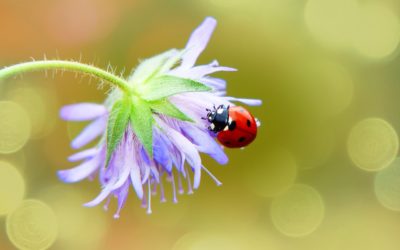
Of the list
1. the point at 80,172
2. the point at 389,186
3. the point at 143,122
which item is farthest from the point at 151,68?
the point at 389,186

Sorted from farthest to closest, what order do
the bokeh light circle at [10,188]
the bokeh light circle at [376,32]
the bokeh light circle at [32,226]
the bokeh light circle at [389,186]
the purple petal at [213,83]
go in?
the bokeh light circle at [376,32], the bokeh light circle at [389,186], the bokeh light circle at [10,188], the bokeh light circle at [32,226], the purple petal at [213,83]

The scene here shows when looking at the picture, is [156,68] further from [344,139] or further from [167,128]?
[344,139]

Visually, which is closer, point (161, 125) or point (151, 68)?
point (161, 125)

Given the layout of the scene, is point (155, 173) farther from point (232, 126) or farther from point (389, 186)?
point (389, 186)

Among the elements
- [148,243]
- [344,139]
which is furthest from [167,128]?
[344,139]

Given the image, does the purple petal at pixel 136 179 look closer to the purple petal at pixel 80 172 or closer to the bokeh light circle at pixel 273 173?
the purple petal at pixel 80 172

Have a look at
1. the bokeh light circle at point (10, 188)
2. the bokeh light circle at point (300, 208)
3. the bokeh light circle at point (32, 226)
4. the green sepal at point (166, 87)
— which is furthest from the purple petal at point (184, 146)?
the bokeh light circle at point (300, 208)
